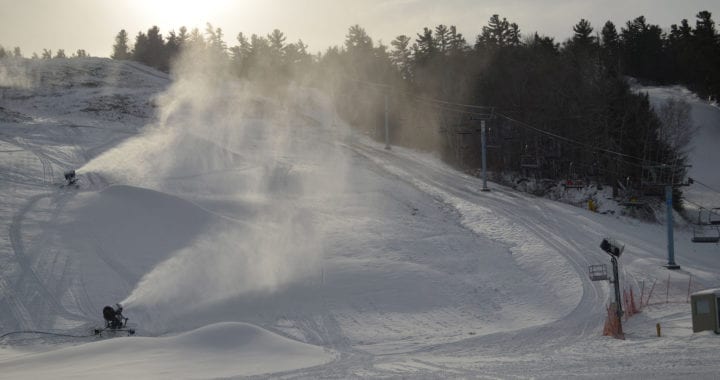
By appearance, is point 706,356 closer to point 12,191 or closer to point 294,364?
point 294,364

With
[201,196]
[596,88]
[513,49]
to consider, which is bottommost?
[201,196]

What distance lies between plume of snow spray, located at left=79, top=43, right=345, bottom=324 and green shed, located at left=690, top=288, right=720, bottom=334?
532 inches

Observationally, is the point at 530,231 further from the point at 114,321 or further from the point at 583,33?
the point at 583,33

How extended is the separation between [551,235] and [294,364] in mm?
20393

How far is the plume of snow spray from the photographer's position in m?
23.6

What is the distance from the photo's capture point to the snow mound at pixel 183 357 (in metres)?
13.0

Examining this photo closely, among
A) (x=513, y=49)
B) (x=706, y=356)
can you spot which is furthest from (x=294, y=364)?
(x=513, y=49)

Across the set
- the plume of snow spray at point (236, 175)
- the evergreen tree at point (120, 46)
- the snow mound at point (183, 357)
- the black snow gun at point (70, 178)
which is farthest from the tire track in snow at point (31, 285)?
the evergreen tree at point (120, 46)

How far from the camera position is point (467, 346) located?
17.8m

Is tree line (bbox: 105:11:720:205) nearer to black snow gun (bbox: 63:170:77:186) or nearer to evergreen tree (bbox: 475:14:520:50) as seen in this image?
evergreen tree (bbox: 475:14:520:50)

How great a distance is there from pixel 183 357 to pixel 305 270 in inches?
416

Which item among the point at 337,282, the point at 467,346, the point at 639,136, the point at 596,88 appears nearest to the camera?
the point at 467,346

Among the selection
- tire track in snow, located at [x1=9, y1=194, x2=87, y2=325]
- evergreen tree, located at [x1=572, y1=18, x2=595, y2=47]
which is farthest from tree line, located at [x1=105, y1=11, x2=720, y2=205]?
tire track in snow, located at [x1=9, y1=194, x2=87, y2=325]

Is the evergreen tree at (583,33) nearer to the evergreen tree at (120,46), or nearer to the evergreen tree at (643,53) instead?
the evergreen tree at (643,53)
